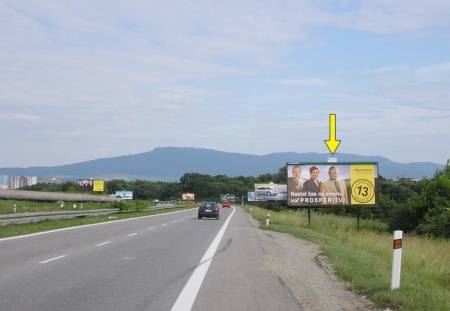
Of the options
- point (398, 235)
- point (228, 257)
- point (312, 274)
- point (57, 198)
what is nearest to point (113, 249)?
point (228, 257)

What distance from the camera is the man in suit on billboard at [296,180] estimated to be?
4075 cm

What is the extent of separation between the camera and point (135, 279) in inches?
505

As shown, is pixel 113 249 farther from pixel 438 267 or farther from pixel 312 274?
pixel 438 267

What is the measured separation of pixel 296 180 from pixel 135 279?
28.8 m

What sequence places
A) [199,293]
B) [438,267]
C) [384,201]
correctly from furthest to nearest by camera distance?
[384,201] → [438,267] → [199,293]

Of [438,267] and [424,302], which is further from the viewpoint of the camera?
[438,267]

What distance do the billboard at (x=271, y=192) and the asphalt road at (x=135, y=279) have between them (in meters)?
58.0

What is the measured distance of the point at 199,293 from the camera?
11.2 metres

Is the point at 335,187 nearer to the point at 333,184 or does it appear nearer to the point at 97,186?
the point at 333,184

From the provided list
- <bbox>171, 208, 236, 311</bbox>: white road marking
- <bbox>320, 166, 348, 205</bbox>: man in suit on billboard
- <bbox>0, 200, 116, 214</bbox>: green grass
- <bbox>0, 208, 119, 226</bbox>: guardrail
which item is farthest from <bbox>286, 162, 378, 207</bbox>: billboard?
<bbox>171, 208, 236, 311</bbox>: white road marking

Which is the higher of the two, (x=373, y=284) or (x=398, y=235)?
(x=398, y=235)

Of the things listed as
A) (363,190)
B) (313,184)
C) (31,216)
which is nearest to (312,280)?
(313,184)

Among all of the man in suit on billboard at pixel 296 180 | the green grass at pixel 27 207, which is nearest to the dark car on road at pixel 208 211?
the green grass at pixel 27 207

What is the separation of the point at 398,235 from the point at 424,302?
2128 mm
